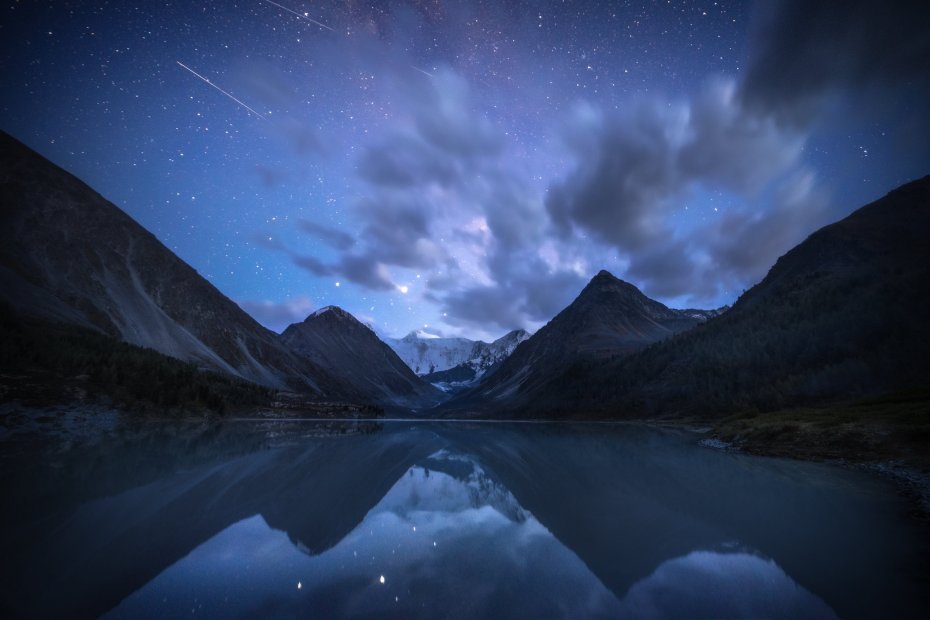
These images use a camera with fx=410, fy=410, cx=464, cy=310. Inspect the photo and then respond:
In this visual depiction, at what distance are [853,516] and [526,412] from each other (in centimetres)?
18349

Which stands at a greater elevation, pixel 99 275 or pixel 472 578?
pixel 99 275

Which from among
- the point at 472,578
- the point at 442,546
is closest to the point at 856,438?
the point at 442,546

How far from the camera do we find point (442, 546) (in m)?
11.8

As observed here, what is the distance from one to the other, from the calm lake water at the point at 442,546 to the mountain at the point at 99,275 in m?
81.5

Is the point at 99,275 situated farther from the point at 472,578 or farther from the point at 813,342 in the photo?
the point at 813,342

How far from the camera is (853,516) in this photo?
603 inches

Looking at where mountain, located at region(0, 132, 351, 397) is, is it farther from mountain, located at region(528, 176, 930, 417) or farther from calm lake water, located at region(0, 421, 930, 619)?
mountain, located at region(528, 176, 930, 417)

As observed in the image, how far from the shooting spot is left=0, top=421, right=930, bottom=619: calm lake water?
7992 mm

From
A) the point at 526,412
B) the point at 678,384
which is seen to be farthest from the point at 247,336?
the point at 678,384

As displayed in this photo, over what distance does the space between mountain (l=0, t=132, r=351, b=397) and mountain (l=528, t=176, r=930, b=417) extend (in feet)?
444

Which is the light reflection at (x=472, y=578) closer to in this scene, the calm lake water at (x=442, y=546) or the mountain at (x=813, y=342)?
the calm lake water at (x=442, y=546)

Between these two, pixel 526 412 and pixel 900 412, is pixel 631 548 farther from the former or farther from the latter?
pixel 526 412

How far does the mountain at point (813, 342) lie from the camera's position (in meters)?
86.1

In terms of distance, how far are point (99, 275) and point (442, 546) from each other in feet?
498
